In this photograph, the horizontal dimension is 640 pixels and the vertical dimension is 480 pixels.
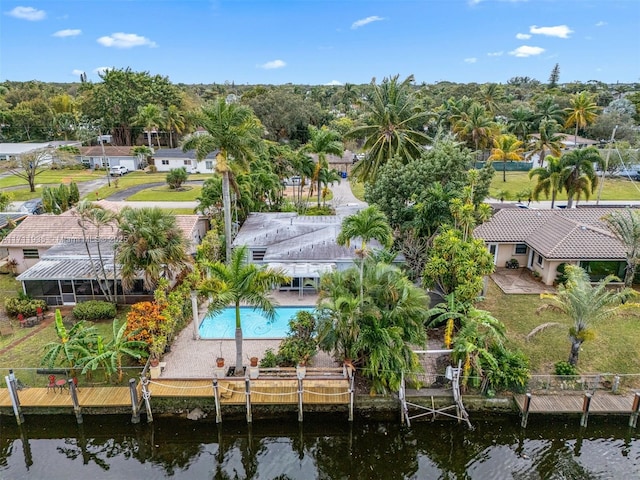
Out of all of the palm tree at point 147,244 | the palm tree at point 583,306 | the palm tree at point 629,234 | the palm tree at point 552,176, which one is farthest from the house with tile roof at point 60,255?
the palm tree at point 552,176

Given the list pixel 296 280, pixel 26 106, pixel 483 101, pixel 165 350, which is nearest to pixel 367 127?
pixel 296 280

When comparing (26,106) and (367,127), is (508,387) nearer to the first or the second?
(367,127)

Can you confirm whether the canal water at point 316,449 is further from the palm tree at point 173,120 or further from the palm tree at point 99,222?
the palm tree at point 173,120

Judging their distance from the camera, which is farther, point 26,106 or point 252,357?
point 26,106

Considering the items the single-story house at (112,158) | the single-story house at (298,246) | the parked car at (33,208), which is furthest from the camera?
the single-story house at (112,158)

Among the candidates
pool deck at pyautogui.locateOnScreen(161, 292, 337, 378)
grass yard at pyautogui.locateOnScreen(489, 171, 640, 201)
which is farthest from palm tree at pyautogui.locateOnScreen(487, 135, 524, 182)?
pool deck at pyautogui.locateOnScreen(161, 292, 337, 378)

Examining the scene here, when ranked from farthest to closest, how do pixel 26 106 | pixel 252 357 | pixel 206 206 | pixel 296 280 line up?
pixel 26 106
pixel 206 206
pixel 296 280
pixel 252 357
